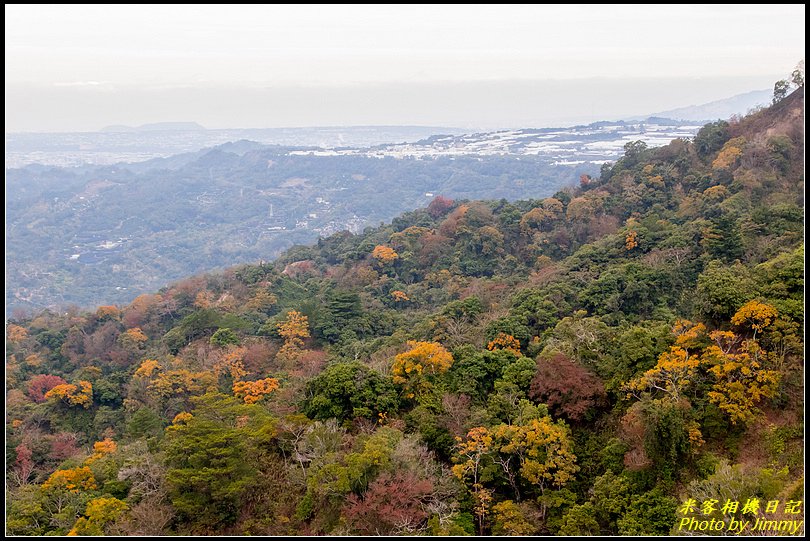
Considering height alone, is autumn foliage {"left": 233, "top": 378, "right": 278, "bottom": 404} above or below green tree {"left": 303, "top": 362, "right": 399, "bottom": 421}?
below

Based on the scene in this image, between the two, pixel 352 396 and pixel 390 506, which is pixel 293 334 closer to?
pixel 352 396

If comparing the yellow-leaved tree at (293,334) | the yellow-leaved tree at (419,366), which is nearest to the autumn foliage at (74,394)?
the yellow-leaved tree at (293,334)

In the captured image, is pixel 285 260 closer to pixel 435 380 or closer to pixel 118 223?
pixel 435 380

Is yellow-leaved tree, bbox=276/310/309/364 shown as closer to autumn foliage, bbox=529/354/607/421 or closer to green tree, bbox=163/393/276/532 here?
green tree, bbox=163/393/276/532

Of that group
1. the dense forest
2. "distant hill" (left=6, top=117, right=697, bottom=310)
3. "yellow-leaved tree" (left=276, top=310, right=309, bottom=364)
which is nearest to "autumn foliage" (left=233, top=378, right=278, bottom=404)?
the dense forest

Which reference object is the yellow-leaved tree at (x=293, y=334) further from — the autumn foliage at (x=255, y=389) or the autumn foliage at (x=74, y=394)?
the autumn foliage at (x=74, y=394)

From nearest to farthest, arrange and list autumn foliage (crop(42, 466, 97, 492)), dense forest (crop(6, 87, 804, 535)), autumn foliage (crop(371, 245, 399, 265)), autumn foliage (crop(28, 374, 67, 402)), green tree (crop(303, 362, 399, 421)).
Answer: dense forest (crop(6, 87, 804, 535)), autumn foliage (crop(42, 466, 97, 492)), green tree (crop(303, 362, 399, 421)), autumn foliage (crop(28, 374, 67, 402)), autumn foliage (crop(371, 245, 399, 265))

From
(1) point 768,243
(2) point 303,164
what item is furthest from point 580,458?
(2) point 303,164

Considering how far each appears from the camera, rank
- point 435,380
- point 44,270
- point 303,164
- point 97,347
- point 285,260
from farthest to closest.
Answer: point 303,164 → point 44,270 → point 285,260 → point 97,347 → point 435,380

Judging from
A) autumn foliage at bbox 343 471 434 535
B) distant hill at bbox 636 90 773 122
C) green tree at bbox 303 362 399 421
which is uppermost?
distant hill at bbox 636 90 773 122

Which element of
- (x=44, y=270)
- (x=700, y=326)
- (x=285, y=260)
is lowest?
(x=44, y=270)
